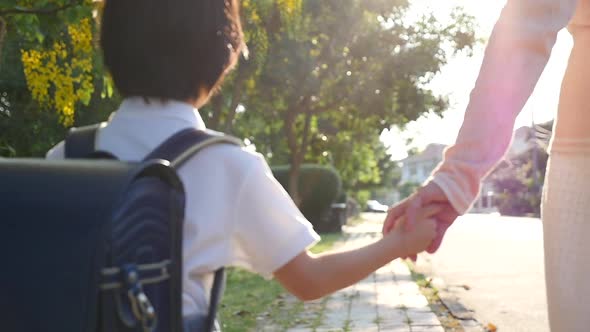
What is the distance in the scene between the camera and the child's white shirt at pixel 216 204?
2.12 meters

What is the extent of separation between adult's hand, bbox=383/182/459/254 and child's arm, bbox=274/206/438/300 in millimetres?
154

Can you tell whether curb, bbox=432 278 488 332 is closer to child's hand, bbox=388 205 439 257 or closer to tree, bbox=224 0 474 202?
child's hand, bbox=388 205 439 257

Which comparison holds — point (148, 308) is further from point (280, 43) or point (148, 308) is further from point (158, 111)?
point (280, 43)

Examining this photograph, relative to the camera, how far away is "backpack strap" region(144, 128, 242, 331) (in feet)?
6.78

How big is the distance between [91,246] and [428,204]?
1.15 metres

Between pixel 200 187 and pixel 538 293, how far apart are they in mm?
8906

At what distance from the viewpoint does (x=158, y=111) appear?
2.25 metres

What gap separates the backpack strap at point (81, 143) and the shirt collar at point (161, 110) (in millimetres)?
77

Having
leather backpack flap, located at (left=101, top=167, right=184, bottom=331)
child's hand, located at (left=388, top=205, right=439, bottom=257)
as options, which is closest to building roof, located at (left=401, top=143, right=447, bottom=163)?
child's hand, located at (left=388, top=205, right=439, bottom=257)

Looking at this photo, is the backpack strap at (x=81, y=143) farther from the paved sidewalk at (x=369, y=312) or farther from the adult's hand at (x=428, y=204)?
the paved sidewalk at (x=369, y=312)

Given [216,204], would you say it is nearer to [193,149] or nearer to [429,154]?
[193,149]

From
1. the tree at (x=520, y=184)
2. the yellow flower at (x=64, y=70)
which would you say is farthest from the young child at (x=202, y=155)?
the tree at (x=520, y=184)

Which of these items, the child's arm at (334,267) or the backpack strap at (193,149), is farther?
the child's arm at (334,267)

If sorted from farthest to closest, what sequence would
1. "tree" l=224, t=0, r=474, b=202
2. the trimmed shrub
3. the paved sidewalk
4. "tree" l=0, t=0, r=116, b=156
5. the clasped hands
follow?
the trimmed shrub → "tree" l=224, t=0, r=474, b=202 → the paved sidewalk → "tree" l=0, t=0, r=116, b=156 → the clasped hands
